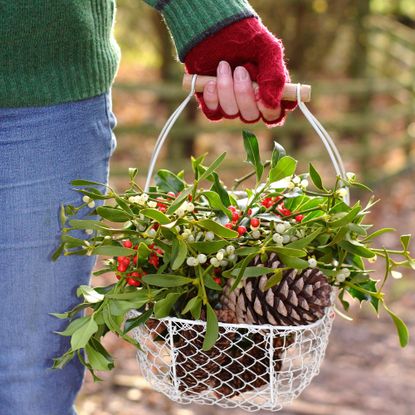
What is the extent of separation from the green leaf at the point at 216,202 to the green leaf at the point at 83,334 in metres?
0.28

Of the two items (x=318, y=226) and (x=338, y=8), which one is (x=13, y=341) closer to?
(x=318, y=226)

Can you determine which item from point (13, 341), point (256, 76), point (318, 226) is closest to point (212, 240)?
point (318, 226)

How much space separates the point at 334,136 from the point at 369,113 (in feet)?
3.51

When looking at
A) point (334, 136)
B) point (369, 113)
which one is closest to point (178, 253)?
point (369, 113)

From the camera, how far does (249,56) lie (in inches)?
56.6

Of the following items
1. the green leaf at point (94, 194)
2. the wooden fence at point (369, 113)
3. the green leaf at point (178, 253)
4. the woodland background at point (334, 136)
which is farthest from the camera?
the wooden fence at point (369, 113)

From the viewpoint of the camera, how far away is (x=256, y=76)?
4.72 ft

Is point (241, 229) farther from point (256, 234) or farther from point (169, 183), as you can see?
point (169, 183)

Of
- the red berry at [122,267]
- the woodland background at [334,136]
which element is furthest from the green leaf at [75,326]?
the woodland background at [334,136]

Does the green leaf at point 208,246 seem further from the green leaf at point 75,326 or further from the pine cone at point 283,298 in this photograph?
the green leaf at point 75,326

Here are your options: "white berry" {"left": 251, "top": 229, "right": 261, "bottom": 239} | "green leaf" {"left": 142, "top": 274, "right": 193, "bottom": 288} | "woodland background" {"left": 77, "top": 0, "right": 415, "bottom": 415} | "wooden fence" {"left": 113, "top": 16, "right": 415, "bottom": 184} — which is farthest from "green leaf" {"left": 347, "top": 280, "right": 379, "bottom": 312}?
"wooden fence" {"left": 113, "top": 16, "right": 415, "bottom": 184}

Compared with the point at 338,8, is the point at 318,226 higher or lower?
higher

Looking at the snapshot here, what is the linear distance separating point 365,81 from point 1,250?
5049mm

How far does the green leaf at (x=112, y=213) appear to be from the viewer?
56.3 inches
